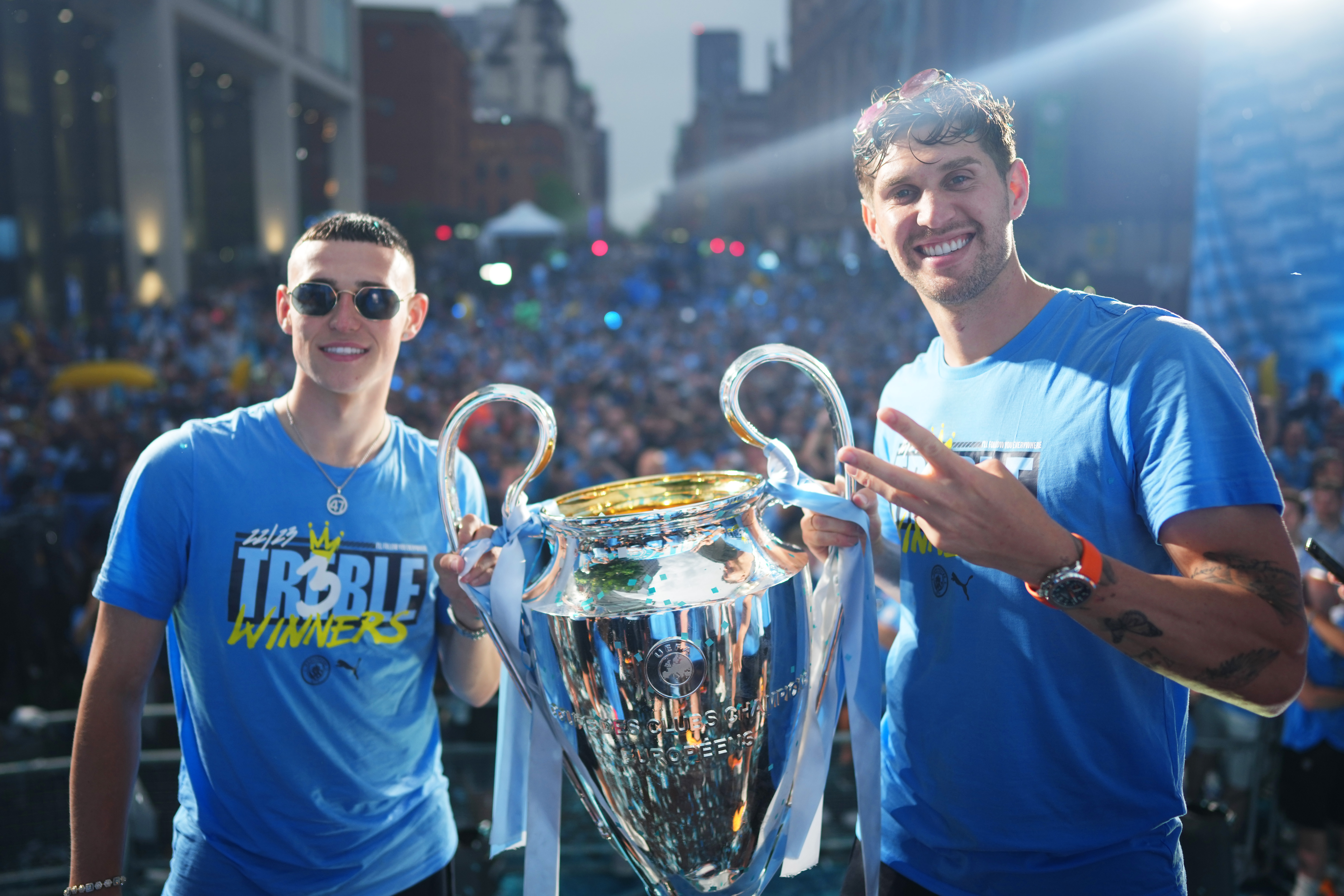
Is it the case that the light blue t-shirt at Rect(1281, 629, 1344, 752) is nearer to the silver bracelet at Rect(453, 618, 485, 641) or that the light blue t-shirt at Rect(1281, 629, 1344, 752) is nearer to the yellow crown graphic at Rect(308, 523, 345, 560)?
the silver bracelet at Rect(453, 618, 485, 641)

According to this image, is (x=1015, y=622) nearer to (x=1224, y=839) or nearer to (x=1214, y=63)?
(x=1224, y=839)

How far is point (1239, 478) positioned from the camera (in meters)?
1.28

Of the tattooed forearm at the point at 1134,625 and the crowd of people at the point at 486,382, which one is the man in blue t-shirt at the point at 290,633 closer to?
the crowd of people at the point at 486,382

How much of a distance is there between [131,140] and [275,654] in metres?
17.5

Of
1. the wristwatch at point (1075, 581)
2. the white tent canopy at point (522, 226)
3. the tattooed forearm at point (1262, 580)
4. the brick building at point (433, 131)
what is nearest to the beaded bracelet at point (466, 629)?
the wristwatch at point (1075, 581)

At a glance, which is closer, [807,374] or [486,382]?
[807,374]

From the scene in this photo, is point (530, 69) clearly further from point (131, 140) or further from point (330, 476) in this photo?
point (330, 476)

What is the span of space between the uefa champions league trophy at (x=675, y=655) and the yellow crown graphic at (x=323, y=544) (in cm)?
42

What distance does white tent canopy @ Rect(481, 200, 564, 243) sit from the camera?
2036cm

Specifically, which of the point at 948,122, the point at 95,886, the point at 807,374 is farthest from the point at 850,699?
the point at 95,886

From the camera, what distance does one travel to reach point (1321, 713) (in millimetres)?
4066

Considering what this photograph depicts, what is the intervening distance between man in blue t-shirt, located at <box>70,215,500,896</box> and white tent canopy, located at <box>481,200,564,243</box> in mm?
19112

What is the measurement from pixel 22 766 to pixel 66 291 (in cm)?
→ 2109

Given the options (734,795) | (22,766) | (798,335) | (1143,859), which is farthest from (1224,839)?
(798,335)
